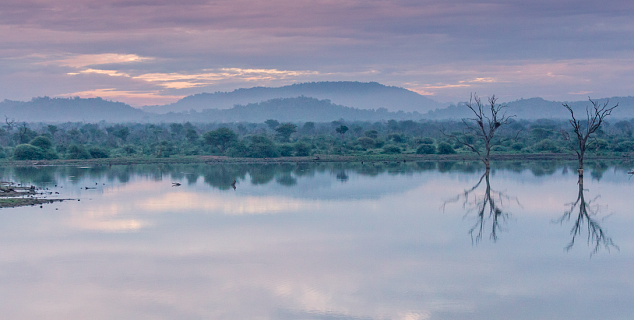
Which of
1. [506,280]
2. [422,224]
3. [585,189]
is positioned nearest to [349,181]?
[585,189]

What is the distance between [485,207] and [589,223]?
13.2ft

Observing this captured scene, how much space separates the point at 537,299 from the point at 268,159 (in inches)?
1497

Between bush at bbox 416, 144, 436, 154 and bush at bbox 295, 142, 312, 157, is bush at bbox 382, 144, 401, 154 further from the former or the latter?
bush at bbox 295, 142, 312, 157

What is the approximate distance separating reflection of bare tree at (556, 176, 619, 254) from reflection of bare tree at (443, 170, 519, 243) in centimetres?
200

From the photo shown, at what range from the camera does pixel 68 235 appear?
54.9 feet

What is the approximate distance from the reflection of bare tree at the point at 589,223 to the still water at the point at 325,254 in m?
0.05

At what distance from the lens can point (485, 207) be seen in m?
21.9

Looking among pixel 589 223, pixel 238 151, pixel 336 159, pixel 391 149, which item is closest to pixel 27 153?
pixel 238 151

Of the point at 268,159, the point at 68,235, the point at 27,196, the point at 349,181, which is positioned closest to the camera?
the point at 68,235

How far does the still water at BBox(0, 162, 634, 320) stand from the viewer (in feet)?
33.9

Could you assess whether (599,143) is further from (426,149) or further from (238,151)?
(238,151)

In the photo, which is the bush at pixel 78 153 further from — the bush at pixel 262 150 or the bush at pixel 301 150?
the bush at pixel 301 150

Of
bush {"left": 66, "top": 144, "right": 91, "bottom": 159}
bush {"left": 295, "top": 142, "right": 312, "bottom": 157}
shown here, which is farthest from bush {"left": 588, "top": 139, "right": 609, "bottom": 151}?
bush {"left": 66, "top": 144, "right": 91, "bottom": 159}

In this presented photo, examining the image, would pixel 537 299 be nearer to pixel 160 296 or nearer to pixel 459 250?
pixel 459 250
